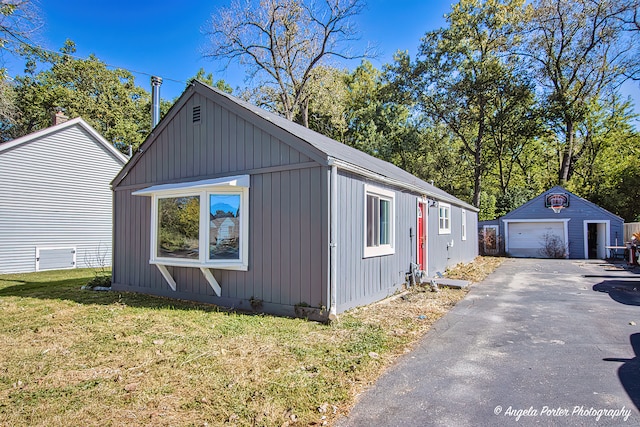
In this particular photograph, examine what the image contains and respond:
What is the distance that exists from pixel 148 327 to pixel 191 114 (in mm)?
4332

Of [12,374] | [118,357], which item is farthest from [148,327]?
[12,374]

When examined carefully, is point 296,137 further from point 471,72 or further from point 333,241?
point 471,72

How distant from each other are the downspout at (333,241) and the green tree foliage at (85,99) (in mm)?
24444

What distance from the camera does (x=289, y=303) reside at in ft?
19.0

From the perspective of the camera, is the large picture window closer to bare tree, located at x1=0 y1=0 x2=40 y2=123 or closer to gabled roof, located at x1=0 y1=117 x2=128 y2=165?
bare tree, located at x1=0 y1=0 x2=40 y2=123

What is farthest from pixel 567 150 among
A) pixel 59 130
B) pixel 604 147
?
pixel 59 130

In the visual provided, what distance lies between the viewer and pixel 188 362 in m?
3.84

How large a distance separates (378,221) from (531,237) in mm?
16747

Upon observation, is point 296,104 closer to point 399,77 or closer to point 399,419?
point 399,77

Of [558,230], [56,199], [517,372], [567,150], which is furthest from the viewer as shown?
[567,150]

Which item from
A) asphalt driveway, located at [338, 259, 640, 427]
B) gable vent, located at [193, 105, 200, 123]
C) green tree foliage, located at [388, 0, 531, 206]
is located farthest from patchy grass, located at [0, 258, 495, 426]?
green tree foliage, located at [388, 0, 531, 206]

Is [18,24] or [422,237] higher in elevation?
[18,24]

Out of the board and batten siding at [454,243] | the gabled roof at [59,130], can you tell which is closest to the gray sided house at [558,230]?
the board and batten siding at [454,243]

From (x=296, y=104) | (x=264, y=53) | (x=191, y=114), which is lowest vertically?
(x=191, y=114)
